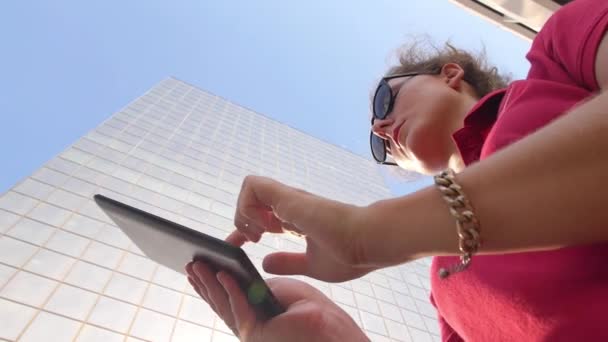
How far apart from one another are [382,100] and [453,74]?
232 millimetres

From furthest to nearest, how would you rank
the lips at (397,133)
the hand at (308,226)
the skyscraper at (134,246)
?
the skyscraper at (134,246) < the lips at (397,133) < the hand at (308,226)

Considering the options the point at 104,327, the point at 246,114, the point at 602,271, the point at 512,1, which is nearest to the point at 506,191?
the point at 602,271

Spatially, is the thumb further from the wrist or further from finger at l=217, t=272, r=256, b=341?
the wrist

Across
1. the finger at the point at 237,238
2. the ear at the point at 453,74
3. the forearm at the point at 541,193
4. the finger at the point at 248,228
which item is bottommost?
the finger at the point at 237,238

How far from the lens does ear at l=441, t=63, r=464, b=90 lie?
1221mm

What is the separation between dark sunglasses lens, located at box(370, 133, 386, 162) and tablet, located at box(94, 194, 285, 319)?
0.79m

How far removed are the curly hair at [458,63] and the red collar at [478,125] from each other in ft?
1.42

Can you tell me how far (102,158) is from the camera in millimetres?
3309

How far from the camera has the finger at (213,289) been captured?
2.79 ft

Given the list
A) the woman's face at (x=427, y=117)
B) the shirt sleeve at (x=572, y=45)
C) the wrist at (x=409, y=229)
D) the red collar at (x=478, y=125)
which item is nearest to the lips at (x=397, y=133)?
the woman's face at (x=427, y=117)

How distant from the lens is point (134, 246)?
2.53m

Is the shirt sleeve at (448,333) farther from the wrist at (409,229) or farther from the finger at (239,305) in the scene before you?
the wrist at (409,229)

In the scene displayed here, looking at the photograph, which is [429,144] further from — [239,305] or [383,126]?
[239,305]

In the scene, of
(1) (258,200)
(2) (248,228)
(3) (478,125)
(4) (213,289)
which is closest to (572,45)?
(3) (478,125)
